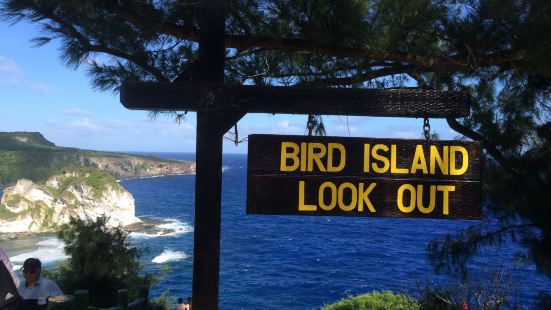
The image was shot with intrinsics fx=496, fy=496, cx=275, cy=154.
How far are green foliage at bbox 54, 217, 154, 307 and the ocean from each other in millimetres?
13209

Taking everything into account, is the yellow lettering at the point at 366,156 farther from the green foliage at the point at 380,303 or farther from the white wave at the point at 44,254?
the white wave at the point at 44,254

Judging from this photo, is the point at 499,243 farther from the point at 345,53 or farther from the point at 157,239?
the point at 157,239

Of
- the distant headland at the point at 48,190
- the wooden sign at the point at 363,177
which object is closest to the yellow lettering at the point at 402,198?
the wooden sign at the point at 363,177

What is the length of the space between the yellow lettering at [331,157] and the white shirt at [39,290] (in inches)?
111

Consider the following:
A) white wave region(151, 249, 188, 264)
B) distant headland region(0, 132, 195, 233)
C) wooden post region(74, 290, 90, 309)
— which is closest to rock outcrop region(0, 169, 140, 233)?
distant headland region(0, 132, 195, 233)

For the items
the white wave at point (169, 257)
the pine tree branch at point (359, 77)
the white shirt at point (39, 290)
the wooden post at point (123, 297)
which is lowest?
the white wave at point (169, 257)

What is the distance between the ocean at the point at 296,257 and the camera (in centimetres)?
3653

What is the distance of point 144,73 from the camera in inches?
168

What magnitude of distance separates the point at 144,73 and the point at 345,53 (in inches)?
70.9

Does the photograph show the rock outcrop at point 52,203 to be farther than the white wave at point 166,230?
Yes

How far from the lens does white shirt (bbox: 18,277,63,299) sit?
410 cm

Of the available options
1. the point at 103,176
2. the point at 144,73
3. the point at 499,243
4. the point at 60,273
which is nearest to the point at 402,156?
the point at 144,73

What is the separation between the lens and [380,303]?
31.5 feet

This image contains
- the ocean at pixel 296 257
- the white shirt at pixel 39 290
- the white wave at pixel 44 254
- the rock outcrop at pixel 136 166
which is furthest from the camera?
the rock outcrop at pixel 136 166
